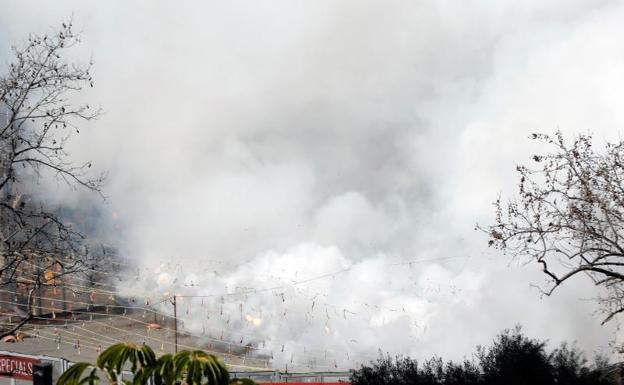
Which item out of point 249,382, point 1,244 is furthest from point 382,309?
point 249,382

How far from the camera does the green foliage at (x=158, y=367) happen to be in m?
3.24

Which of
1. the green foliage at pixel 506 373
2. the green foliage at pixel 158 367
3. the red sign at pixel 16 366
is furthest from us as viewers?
the red sign at pixel 16 366

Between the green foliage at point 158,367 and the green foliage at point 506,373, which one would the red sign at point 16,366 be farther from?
the green foliage at point 158,367

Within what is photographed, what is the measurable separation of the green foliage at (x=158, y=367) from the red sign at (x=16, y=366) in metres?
11.3

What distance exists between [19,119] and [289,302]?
155 ft

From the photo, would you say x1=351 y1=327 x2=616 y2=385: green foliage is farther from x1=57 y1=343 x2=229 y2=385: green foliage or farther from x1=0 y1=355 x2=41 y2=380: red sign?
x1=0 y1=355 x2=41 y2=380: red sign

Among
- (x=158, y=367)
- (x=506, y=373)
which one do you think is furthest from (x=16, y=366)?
(x=158, y=367)

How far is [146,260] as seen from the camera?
59.7 m

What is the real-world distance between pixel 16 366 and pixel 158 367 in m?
12.3

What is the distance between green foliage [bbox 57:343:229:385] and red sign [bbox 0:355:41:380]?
37.2 ft

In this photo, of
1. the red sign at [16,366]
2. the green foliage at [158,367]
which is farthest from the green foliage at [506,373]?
the red sign at [16,366]

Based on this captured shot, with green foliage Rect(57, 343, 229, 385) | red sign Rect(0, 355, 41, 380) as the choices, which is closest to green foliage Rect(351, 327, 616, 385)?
green foliage Rect(57, 343, 229, 385)

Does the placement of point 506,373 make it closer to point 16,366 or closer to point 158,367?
point 158,367

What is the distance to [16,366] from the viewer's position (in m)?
13.6
